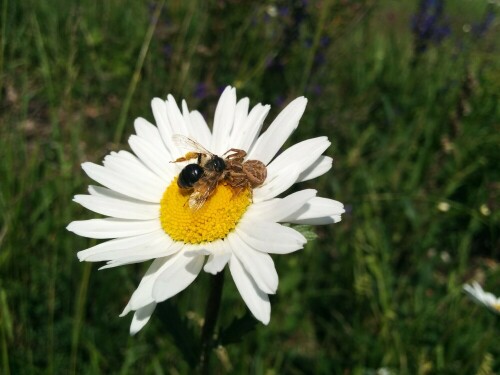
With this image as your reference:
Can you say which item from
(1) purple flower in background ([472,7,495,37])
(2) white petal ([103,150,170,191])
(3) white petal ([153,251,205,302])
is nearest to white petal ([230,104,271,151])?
(2) white petal ([103,150,170,191])

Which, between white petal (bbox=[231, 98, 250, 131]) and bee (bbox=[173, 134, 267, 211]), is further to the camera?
white petal (bbox=[231, 98, 250, 131])

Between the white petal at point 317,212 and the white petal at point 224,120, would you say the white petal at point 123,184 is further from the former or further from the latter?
the white petal at point 317,212

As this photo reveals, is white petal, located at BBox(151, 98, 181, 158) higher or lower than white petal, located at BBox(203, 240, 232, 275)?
higher

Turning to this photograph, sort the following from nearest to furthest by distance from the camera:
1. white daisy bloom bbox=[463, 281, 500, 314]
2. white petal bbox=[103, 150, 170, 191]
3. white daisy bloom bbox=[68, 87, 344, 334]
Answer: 1. white daisy bloom bbox=[68, 87, 344, 334]
2. white petal bbox=[103, 150, 170, 191]
3. white daisy bloom bbox=[463, 281, 500, 314]

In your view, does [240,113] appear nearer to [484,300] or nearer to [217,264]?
[217,264]

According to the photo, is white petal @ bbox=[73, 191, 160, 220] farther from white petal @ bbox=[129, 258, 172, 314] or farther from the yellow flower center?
white petal @ bbox=[129, 258, 172, 314]

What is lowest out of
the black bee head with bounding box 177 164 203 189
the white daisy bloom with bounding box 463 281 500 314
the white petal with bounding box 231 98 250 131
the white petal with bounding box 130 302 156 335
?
the white daisy bloom with bounding box 463 281 500 314

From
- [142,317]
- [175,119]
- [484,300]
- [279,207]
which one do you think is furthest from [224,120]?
[484,300]

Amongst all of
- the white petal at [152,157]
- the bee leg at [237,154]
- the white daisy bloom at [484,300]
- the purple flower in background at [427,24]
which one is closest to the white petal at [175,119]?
the white petal at [152,157]
